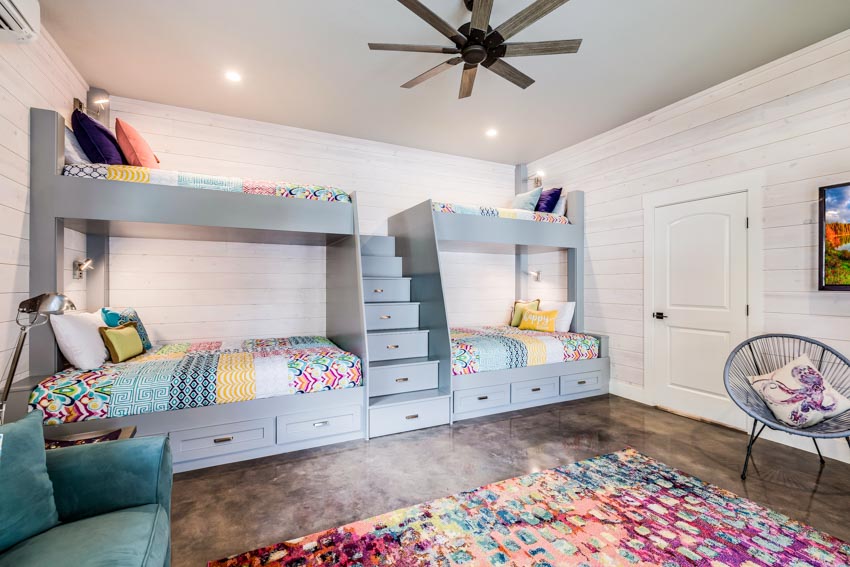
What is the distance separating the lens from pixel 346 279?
299 cm

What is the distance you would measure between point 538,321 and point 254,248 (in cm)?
299

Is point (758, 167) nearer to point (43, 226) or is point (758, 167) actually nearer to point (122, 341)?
point (122, 341)

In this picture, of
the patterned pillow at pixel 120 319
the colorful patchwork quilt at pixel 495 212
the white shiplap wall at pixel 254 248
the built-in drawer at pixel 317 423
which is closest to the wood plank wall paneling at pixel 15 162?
the patterned pillow at pixel 120 319

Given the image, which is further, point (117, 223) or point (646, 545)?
point (117, 223)

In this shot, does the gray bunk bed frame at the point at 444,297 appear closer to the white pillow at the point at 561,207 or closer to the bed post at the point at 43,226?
the white pillow at the point at 561,207

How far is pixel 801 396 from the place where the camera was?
2127mm

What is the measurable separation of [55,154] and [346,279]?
1.87 meters

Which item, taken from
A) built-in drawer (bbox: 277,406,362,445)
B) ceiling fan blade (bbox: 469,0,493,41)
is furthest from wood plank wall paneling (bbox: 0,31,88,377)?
ceiling fan blade (bbox: 469,0,493,41)

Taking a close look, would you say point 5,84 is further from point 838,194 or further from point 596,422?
point 838,194

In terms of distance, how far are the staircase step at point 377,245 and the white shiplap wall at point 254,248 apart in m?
0.45

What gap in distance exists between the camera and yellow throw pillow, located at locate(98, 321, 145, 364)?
2.34m

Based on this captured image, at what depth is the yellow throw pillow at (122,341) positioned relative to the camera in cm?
234

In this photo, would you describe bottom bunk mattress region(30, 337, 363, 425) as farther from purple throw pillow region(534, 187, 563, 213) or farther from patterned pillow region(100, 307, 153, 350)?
purple throw pillow region(534, 187, 563, 213)

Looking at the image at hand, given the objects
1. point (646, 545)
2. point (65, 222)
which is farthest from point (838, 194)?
point (65, 222)
